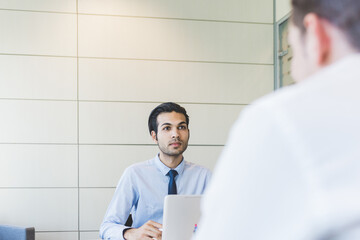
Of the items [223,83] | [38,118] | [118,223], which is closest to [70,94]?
[38,118]

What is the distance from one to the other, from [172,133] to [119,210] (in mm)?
685

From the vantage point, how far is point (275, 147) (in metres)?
0.43

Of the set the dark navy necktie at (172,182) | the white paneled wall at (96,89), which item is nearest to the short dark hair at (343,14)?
the dark navy necktie at (172,182)

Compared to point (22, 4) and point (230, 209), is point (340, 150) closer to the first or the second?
point (230, 209)

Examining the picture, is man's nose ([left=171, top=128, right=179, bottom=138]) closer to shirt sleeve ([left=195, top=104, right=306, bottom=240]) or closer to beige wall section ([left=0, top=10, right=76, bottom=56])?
beige wall section ([left=0, top=10, right=76, bottom=56])

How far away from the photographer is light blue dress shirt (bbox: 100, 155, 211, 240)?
2914 mm

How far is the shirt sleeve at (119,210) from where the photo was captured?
8.70ft

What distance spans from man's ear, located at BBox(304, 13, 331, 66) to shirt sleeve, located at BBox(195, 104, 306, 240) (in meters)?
0.13

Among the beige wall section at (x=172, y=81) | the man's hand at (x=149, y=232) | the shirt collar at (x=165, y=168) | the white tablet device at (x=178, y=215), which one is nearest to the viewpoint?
the white tablet device at (x=178, y=215)

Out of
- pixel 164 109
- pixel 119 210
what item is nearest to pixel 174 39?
pixel 164 109

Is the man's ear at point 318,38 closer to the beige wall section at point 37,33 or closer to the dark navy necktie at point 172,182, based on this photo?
the dark navy necktie at point 172,182

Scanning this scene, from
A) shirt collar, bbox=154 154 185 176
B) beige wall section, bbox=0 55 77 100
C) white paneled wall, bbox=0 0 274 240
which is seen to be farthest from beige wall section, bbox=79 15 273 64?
shirt collar, bbox=154 154 185 176

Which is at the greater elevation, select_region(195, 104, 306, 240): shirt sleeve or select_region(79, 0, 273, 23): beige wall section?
select_region(79, 0, 273, 23): beige wall section

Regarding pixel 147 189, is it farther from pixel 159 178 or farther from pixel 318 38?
pixel 318 38
